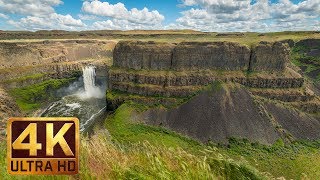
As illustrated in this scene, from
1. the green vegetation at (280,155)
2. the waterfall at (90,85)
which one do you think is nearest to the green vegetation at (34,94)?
the waterfall at (90,85)

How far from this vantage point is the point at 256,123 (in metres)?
59.5

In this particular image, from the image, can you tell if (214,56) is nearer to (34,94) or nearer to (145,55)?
(145,55)

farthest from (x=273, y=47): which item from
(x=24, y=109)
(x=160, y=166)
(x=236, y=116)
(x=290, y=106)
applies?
(x=160, y=166)

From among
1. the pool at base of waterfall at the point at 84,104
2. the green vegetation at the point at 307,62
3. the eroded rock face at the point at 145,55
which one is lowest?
the pool at base of waterfall at the point at 84,104

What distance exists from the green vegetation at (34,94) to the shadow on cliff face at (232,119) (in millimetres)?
34361

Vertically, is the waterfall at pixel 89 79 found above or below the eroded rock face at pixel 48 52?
below

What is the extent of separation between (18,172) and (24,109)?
7613 centimetres

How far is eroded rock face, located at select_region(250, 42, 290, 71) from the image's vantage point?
2936 inches

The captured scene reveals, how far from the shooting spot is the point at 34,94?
8656cm

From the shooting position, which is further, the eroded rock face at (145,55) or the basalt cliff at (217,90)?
the eroded rock face at (145,55)

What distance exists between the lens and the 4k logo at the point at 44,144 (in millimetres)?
7414

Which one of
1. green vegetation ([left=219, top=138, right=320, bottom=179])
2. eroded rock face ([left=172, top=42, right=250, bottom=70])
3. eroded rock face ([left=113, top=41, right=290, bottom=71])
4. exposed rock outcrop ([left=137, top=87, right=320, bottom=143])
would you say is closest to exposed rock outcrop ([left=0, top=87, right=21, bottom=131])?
exposed rock outcrop ([left=137, top=87, right=320, bottom=143])

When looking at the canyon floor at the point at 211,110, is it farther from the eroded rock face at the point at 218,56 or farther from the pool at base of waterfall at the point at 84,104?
the pool at base of waterfall at the point at 84,104

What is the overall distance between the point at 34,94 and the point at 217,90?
50.6 m
